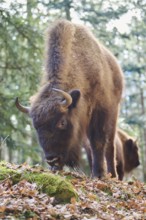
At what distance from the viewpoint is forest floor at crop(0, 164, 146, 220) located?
18.5ft

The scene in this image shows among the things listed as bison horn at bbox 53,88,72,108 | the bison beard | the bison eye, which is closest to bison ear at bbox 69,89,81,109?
the bison beard

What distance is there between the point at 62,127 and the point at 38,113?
22.7 inches

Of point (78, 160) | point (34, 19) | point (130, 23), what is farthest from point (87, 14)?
point (78, 160)

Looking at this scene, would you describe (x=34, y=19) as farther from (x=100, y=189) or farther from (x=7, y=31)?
(x=100, y=189)

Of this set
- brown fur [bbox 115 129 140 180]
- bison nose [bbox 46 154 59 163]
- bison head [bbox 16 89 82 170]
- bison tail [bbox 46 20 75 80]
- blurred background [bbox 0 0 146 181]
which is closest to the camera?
bison nose [bbox 46 154 59 163]

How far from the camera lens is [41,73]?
1534 centimetres

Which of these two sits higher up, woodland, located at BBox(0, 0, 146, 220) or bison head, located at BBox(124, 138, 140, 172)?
woodland, located at BBox(0, 0, 146, 220)

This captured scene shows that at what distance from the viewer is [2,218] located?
5258 millimetres

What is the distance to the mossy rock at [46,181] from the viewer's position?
21.7 feet

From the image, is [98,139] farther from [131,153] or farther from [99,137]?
[131,153]

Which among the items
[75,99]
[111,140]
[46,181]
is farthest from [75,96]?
[46,181]

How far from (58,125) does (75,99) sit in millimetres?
900

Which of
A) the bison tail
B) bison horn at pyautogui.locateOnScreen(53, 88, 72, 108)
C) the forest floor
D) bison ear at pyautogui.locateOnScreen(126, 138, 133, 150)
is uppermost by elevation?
the bison tail

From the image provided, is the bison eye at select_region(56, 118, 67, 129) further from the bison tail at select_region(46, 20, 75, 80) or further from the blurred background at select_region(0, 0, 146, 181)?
the blurred background at select_region(0, 0, 146, 181)
